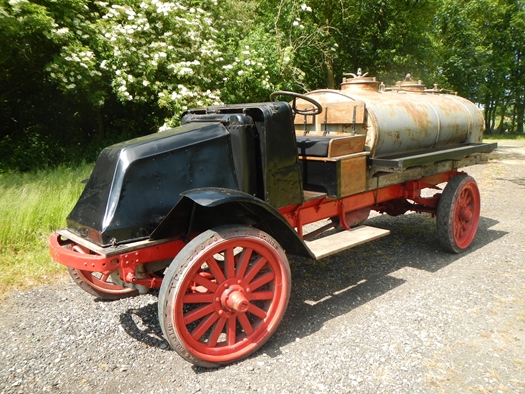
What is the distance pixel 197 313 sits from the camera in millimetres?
2658

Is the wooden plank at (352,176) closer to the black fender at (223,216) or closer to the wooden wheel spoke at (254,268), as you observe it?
the black fender at (223,216)

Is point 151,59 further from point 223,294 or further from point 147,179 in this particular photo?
point 223,294

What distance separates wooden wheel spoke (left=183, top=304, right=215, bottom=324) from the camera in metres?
2.61

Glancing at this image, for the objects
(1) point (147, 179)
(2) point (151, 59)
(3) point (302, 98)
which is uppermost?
(2) point (151, 59)

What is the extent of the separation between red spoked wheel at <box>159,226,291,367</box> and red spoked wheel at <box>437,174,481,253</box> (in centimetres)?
253

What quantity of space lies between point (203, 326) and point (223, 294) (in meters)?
0.24

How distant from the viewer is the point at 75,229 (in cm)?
297

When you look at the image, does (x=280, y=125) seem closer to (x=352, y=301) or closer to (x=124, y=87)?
(x=352, y=301)

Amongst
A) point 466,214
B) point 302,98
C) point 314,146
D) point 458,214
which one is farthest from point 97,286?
point 466,214

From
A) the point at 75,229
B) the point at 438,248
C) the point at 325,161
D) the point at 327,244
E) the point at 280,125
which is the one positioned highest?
the point at 280,125

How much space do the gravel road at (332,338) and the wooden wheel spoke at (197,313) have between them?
0.38 metres

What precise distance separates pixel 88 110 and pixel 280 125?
9.06m

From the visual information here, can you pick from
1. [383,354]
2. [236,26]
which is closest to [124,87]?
[236,26]

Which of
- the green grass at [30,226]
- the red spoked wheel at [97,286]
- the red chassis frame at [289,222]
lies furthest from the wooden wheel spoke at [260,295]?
the green grass at [30,226]
